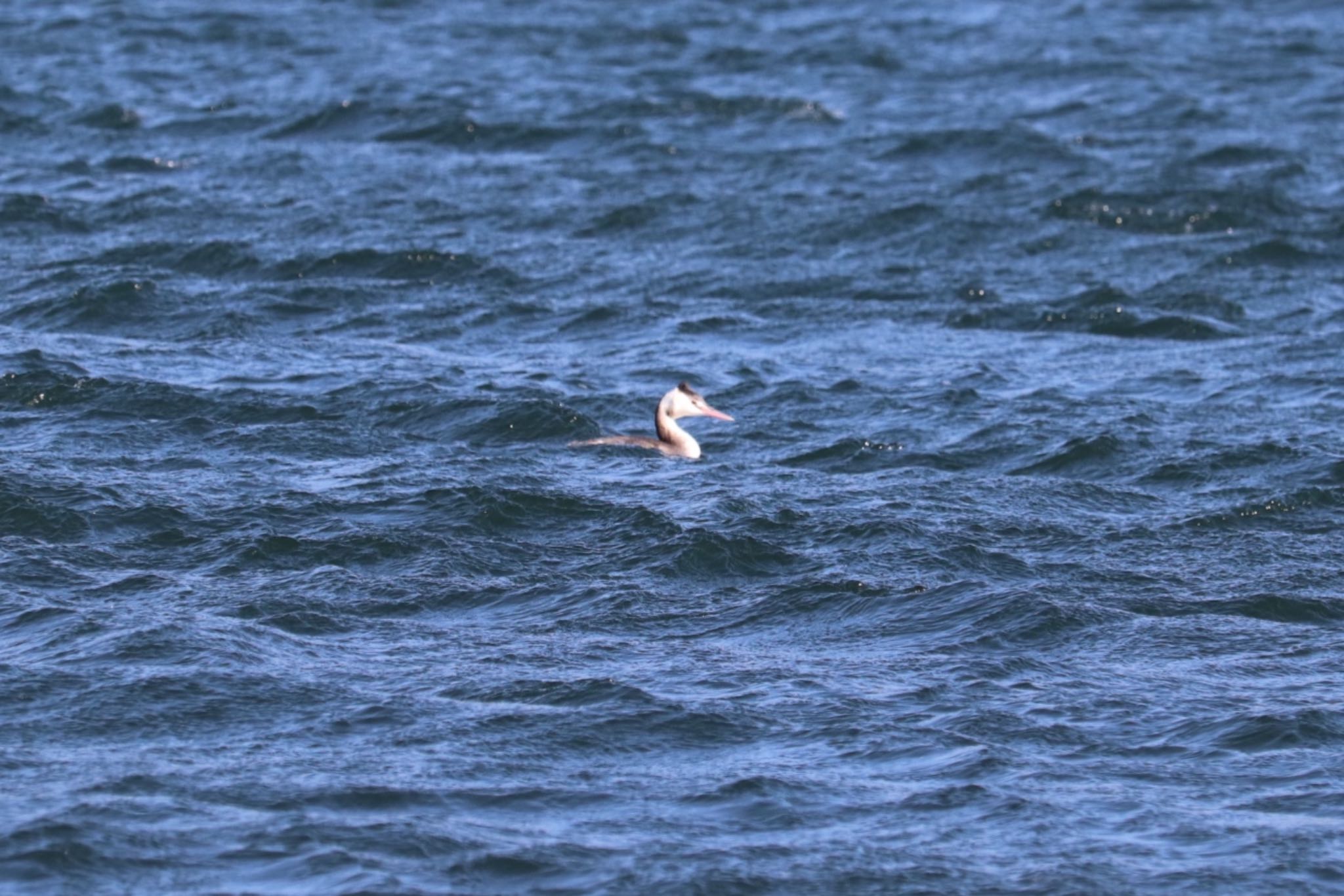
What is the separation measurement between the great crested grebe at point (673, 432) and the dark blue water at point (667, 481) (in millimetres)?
147

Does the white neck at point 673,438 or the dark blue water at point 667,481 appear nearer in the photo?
the dark blue water at point 667,481

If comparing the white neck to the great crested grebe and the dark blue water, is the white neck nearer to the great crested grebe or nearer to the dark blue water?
the great crested grebe

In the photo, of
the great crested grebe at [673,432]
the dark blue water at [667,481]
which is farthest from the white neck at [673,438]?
the dark blue water at [667,481]

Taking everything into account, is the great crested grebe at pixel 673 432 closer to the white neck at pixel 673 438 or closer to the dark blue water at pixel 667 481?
the white neck at pixel 673 438

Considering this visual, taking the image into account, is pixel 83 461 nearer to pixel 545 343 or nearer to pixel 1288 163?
pixel 545 343

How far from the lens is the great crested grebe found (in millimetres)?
14523

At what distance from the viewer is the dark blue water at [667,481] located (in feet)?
29.8

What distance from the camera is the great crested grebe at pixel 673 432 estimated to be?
1452cm

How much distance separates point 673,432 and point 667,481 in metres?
0.68

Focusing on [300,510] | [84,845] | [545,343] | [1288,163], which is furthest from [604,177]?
[84,845]

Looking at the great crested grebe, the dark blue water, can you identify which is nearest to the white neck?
the great crested grebe

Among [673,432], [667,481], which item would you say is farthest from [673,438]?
[667,481]

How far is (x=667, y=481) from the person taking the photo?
13930 millimetres

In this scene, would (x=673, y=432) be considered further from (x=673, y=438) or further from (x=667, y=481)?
(x=667, y=481)
